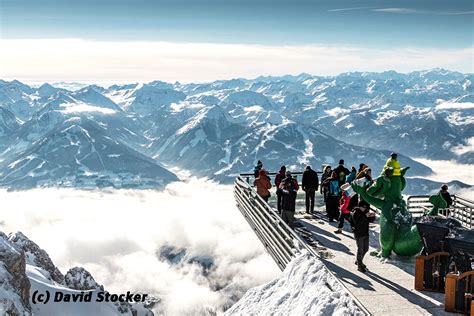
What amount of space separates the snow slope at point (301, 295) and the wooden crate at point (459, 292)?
2.17 metres

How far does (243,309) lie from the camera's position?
1263 cm

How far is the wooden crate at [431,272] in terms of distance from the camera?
1086 cm

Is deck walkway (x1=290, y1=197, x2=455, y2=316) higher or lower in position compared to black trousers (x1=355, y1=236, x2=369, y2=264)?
lower

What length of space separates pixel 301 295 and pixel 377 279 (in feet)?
7.70

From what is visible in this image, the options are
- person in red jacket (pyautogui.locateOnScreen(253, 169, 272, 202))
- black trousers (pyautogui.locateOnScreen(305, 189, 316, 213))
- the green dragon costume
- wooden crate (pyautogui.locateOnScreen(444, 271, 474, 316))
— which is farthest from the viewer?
black trousers (pyautogui.locateOnScreen(305, 189, 316, 213))

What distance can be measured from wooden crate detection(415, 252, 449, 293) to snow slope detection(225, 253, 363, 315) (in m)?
2.28

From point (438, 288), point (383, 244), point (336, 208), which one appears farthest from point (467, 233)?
point (336, 208)

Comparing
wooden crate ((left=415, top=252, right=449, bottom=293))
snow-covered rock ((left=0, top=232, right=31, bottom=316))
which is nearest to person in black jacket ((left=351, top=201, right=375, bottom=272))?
wooden crate ((left=415, top=252, right=449, bottom=293))

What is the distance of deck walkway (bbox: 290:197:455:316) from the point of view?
34.0ft

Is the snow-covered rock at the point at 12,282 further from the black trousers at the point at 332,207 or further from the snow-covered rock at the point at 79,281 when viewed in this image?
the black trousers at the point at 332,207

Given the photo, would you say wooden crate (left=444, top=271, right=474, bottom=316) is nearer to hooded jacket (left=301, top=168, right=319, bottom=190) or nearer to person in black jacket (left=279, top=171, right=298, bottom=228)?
person in black jacket (left=279, top=171, right=298, bottom=228)

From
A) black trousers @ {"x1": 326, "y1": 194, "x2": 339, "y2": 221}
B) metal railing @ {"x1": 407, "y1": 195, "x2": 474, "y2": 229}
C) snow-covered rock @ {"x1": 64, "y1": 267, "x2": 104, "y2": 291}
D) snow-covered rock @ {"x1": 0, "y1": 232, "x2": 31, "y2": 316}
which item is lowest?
snow-covered rock @ {"x1": 64, "y1": 267, "x2": 104, "y2": 291}

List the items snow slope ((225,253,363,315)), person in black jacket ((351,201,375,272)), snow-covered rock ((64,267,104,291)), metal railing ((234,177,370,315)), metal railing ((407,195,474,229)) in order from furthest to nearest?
snow-covered rock ((64,267,104,291)), metal railing ((407,195,474,229)), metal railing ((234,177,370,315)), person in black jacket ((351,201,375,272)), snow slope ((225,253,363,315))

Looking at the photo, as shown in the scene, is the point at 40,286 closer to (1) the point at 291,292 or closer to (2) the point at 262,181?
(2) the point at 262,181
